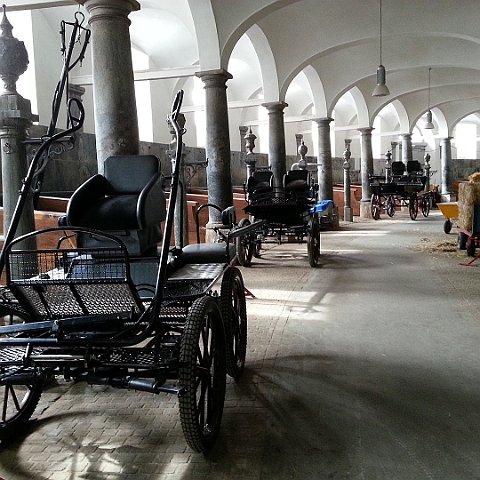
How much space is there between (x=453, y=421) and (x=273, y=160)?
10.6 m

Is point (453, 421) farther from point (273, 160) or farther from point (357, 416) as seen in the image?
point (273, 160)

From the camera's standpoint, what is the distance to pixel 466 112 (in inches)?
1003

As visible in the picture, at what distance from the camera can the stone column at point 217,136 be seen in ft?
31.8

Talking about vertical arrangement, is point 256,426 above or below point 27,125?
below

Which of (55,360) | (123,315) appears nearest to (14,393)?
(55,360)

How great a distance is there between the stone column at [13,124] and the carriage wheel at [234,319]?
2011 millimetres

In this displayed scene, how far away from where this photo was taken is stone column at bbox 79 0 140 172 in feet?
18.7

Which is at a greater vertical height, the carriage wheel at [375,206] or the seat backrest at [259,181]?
the seat backrest at [259,181]

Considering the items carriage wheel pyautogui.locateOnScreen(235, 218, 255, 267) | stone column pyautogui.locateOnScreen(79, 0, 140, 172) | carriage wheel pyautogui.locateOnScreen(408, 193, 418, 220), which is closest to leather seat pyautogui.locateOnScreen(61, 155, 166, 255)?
stone column pyautogui.locateOnScreen(79, 0, 140, 172)

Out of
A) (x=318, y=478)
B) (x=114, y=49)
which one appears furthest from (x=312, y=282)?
(x=318, y=478)

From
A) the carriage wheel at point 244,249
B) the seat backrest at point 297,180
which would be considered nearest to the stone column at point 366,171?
the seat backrest at point 297,180

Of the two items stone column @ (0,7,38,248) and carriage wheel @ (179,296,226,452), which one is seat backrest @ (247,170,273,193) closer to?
stone column @ (0,7,38,248)

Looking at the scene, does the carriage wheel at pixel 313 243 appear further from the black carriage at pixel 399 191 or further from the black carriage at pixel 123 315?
the black carriage at pixel 399 191

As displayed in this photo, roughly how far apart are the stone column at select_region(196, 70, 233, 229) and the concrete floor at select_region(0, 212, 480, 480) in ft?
14.1
